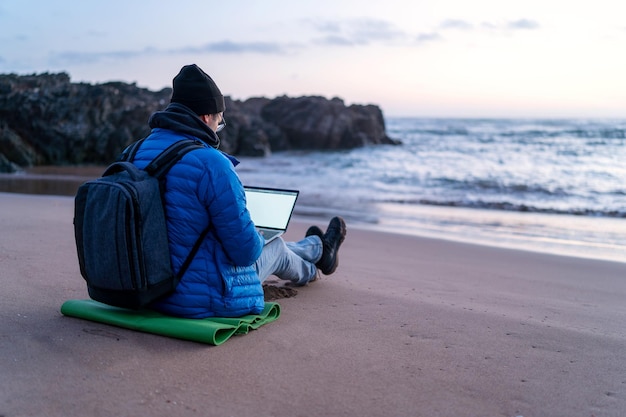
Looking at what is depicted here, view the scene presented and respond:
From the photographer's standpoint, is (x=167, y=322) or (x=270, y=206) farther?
(x=270, y=206)

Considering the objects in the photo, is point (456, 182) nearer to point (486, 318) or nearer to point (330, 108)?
point (486, 318)

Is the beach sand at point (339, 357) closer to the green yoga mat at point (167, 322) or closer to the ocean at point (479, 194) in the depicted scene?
the green yoga mat at point (167, 322)

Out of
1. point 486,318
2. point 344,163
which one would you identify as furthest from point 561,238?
point 344,163

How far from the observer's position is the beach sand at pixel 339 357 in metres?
2.88

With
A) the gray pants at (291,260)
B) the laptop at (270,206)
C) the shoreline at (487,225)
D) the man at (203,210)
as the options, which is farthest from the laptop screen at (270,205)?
the shoreline at (487,225)

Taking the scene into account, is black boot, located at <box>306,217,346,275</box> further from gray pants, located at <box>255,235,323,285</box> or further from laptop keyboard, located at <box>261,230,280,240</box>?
laptop keyboard, located at <box>261,230,280,240</box>

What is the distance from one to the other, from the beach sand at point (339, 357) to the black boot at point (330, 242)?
193 mm

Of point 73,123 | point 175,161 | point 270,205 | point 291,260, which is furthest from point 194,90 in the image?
point 73,123

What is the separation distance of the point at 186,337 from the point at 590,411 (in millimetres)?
2115

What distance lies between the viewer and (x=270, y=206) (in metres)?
4.51

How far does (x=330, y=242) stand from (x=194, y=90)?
83.2 inches

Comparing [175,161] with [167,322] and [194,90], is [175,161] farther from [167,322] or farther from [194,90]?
[167,322]

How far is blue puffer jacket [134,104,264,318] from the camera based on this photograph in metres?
3.45

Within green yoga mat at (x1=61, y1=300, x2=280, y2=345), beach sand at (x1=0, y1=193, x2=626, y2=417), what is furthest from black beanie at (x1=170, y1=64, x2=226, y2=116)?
beach sand at (x1=0, y1=193, x2=626, y2=417)
